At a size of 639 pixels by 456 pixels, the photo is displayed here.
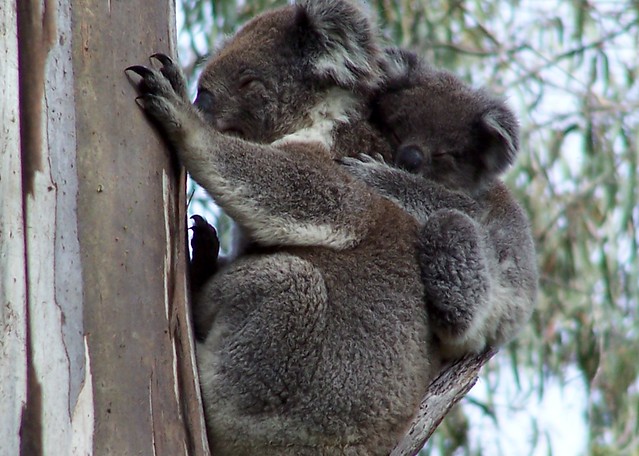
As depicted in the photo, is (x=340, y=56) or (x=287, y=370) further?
(x=340, y=56)

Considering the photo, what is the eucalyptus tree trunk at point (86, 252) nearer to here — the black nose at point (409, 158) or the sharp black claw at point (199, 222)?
the sharp black claw at point (199, 222)

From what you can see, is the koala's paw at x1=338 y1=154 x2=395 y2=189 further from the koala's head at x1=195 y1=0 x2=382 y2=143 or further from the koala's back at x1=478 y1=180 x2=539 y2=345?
the koala's back at x1=478 y1=180 x2=539 y2=345

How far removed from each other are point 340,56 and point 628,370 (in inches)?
152

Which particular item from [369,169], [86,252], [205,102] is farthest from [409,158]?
[86,252]

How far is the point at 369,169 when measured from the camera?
9.17 feet

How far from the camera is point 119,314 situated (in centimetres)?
185

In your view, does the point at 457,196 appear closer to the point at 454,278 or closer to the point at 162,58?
the point at 454,278

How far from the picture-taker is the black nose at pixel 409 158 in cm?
304

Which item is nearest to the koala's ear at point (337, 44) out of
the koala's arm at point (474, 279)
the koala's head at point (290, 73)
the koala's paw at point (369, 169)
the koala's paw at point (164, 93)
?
the koala's head at point (290, 73)

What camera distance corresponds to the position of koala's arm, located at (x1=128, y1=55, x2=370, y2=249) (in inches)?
82.9

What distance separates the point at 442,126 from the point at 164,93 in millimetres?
1456

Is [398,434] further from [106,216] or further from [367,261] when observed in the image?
[106,216]

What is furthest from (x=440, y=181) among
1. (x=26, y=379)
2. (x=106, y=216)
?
(x=26, y=379)

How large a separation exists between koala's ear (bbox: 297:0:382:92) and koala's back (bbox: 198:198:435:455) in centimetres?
62
